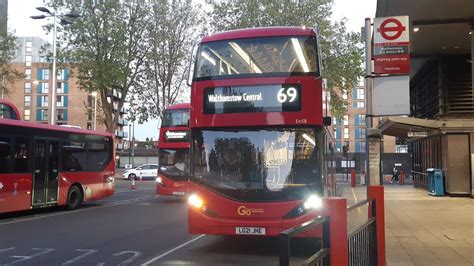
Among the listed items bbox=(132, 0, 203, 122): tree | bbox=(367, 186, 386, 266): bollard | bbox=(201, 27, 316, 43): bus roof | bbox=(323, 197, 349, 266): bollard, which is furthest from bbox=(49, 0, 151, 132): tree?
bbox=(323, 197, 349, 266): bollard

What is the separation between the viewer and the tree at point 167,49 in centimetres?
3900

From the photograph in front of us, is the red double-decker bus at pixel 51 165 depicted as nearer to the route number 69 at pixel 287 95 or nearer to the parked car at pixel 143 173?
the route number 69 at pixel 287 95

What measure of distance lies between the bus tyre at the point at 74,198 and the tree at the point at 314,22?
21770mm

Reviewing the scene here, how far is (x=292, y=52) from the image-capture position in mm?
9469

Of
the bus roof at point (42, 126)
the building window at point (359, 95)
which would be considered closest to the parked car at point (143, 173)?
the bus roof at point (42, 126)

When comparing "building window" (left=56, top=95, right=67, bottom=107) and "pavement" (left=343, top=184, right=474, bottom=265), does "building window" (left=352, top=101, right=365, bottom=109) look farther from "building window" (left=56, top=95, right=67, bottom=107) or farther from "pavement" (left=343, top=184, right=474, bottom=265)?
"pavement" (left=343, top=184, right=474, bottom=265)

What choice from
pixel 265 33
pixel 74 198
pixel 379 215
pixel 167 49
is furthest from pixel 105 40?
pixel 379 215

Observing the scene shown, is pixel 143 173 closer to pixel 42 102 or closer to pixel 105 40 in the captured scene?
pixel 105 40

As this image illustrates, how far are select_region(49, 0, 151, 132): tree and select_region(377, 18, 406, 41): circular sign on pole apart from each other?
29.7 meters

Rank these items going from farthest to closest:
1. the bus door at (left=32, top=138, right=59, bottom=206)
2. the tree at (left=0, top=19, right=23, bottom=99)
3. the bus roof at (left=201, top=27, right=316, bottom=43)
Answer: the tree at (left=0, top=19, right=23, bottom=99), the bus door at (left=32, top=138, right=59, bottom=206), the bus roof at (left=201, top=27, right=316, bottom=43)

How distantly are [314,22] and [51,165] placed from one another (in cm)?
2503

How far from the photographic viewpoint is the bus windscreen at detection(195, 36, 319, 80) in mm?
9320

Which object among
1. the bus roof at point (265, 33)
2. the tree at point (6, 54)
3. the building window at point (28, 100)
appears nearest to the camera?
the bus roof at point (265, 33)

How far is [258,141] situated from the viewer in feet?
30.5
